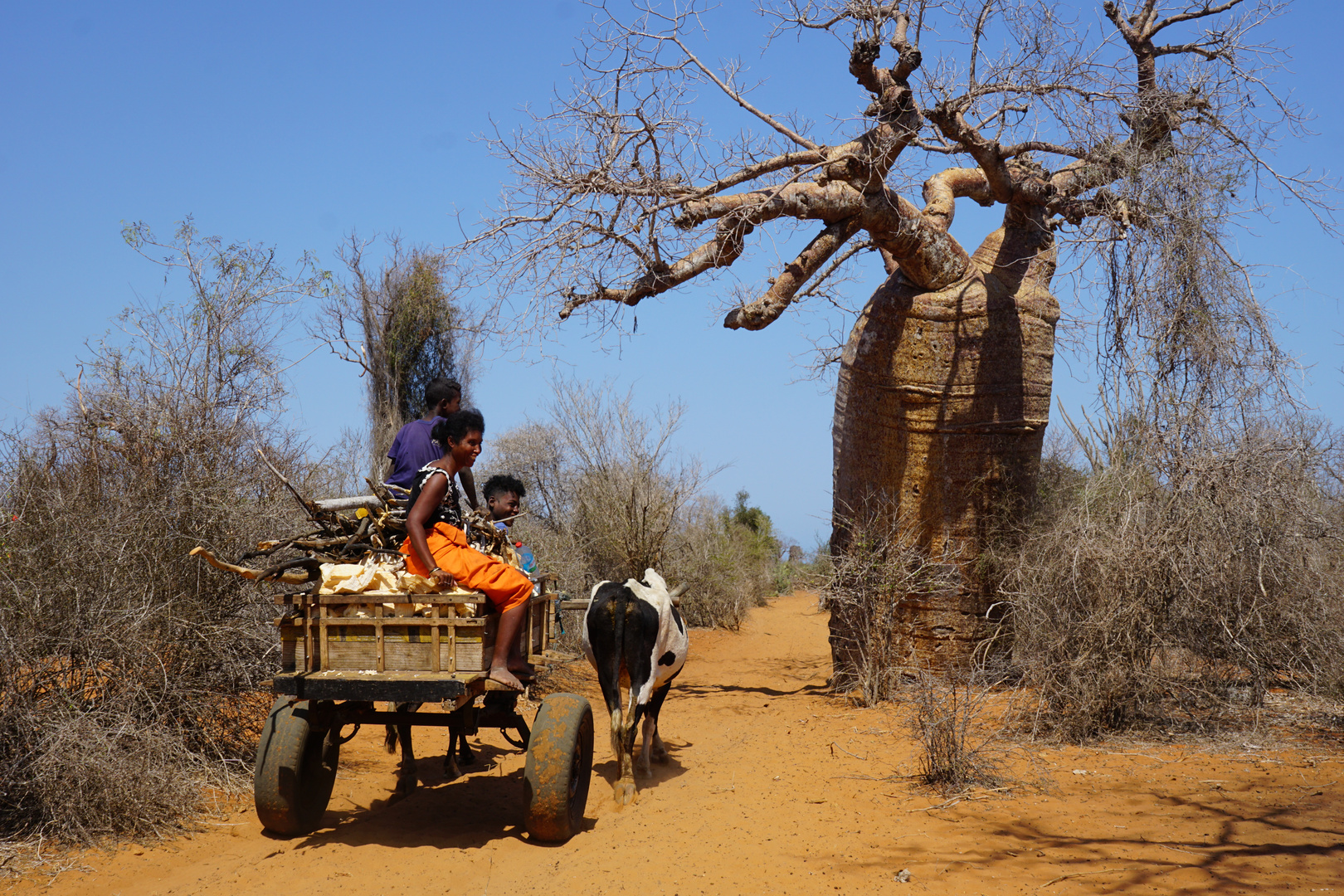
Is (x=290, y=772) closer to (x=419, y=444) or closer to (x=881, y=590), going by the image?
(x=419, y=444)

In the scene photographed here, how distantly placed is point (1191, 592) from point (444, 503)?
481cm

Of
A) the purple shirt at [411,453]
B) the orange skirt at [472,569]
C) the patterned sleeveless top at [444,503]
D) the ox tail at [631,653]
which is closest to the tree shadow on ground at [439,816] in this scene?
the ox tail at [631,653]

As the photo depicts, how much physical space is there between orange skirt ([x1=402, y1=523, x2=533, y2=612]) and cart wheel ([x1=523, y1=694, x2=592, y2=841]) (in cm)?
60

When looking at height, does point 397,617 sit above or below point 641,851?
above

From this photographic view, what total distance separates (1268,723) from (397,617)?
225 inches

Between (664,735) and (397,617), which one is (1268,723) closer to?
(664,735)

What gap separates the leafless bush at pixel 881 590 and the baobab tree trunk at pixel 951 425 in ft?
0.13

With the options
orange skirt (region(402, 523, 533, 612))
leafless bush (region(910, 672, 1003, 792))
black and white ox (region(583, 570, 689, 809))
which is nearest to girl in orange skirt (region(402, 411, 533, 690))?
orange skirt (region(402, 523, 533, 612))

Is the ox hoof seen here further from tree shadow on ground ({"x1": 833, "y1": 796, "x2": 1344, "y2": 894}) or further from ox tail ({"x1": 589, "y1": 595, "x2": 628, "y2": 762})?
tree shadow on ground ({"x1": 833, "y1": 796, "x2": 1344, "y2": 894})

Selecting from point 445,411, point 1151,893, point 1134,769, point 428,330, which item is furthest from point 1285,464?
point 428,330

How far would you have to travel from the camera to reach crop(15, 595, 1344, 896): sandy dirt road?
165 inches

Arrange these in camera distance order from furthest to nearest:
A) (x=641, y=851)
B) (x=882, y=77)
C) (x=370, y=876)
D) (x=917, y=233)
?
(x=917, y=233)
(x=882, y=77)
(x=641, y=851)
(x=370, y=876)

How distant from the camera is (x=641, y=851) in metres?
4.71

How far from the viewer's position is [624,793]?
18.3ft
